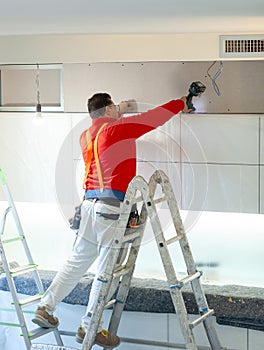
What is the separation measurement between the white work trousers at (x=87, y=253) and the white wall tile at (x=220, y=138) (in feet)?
2.32

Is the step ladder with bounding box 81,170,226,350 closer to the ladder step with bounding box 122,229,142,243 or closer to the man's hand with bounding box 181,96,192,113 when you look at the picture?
the ladder step with bounding box 122,229,142,243

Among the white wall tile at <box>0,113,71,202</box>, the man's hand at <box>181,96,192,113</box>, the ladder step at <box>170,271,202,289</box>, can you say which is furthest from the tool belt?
the white wall tile at <box>0,113,71,202</box>

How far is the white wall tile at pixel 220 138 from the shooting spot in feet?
13.6

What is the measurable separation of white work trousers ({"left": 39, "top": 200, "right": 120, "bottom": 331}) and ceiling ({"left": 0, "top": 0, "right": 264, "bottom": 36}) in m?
0.93

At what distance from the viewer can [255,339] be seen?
4000mm

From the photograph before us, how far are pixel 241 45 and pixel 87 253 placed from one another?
1426 mm

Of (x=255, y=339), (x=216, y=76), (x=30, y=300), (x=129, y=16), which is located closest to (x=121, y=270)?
(x=30, y=300)

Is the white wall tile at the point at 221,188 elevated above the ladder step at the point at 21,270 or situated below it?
above

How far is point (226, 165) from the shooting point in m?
4.20

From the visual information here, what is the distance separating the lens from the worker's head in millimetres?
3951

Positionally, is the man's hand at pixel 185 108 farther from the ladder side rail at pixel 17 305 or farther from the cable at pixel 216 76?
the ladder side rail at pixel 17 305

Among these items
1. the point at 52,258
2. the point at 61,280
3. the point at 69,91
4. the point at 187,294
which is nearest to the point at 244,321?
the point at 187,294

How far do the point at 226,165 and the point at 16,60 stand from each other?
1453 mm

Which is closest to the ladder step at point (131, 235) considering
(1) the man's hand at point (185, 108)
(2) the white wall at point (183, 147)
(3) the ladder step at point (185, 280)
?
(3) the ladder step at point (185, 280)
